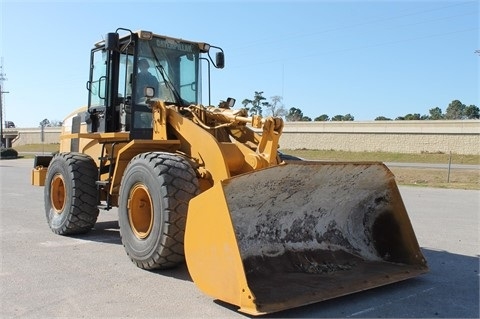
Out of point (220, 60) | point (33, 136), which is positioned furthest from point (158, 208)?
point (33, 136)

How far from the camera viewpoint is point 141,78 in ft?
24.0

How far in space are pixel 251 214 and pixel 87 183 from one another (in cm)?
329

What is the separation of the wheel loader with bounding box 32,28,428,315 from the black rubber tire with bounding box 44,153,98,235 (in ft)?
0.06

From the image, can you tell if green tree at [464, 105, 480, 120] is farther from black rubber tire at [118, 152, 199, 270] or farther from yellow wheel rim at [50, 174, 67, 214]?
black rubber tire at [118, 152, 199, 270]

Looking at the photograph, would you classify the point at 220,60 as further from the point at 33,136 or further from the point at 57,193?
the point at 33,136

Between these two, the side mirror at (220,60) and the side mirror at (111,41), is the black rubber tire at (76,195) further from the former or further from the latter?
the side mirror at (220,60)

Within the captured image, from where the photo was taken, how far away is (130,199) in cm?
609

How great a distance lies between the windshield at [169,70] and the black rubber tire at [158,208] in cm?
171

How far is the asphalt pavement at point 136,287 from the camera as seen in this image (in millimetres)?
4473

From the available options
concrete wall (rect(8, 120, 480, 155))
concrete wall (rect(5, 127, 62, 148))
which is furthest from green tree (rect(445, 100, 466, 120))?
concrete wall (rect(5, 127, 62, 148))

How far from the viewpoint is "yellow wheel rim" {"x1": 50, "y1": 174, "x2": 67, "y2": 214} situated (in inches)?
328

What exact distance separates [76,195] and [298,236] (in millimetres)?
3570

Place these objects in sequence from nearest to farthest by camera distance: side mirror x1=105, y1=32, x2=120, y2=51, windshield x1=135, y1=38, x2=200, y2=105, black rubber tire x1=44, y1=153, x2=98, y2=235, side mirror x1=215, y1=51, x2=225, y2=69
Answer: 1. side mirror x1=105, y1=32, x2=120, y2=51
2. windshield x1=135, y1=38, x2=200, y2=105
3. black rubber tire x1=44, y1=153, x2=98, y2=235
4. side mirror x1=215, y1=51, x2=225, y2=69

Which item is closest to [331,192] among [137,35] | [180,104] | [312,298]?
[312,298]
